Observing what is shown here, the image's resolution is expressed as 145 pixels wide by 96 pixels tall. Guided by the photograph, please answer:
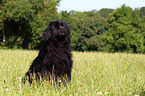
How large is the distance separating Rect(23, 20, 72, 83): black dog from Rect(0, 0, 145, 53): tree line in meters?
16.2

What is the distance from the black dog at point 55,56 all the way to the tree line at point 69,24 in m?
16.2

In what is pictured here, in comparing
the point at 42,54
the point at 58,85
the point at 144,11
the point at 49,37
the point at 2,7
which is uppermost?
the point at 144,11

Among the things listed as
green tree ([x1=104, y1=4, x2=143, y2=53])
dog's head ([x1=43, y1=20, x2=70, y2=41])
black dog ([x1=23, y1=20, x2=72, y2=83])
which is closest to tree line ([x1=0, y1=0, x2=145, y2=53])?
green tree ([x1=104, y1=4, x2=143, y2=53])

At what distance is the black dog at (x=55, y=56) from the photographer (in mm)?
4418

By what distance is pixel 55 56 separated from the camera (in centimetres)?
452

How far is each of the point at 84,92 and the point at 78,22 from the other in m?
43.3

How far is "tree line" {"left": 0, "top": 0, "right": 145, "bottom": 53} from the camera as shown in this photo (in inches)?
811

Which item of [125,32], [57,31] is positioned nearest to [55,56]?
[57,31]

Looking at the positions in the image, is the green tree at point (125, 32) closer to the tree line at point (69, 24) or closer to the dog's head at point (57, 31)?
the tree line at point (69, 24)

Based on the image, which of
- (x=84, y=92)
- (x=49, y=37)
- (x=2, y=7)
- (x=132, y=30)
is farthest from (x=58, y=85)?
(x=132, y=30)

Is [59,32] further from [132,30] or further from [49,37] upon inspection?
[132,30]

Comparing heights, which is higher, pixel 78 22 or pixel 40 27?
pixel 78 22

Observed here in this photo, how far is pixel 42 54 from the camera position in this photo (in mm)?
4629

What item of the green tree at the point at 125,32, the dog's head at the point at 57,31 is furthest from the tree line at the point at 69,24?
the dog's head at the point at 57,31
